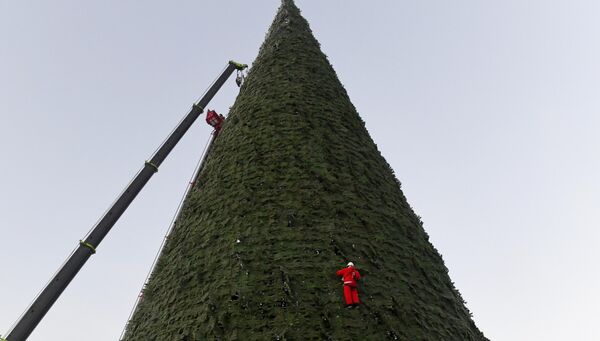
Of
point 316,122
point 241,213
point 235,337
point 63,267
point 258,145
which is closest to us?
point 235,337

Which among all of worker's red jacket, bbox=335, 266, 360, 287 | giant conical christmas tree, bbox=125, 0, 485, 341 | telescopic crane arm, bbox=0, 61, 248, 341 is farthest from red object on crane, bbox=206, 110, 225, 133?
worker's red jacket, bbox=335, 266, 360, 287

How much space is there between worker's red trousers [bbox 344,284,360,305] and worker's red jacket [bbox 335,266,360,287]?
1.5 inches

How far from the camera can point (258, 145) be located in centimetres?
766

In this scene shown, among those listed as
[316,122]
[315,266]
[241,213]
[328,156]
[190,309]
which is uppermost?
[316,122]

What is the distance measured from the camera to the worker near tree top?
536cm

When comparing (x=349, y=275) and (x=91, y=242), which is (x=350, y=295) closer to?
(x=349, y=275)

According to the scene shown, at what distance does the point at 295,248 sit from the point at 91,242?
35.4ft

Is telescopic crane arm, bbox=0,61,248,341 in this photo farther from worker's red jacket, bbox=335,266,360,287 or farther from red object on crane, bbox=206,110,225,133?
worker's red jacket, bbox=335,266,360,287

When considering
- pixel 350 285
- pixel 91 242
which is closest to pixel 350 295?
pixel 350 285

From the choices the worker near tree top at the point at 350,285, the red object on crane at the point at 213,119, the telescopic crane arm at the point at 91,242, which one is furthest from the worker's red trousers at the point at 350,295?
the red object on crane at the point at 213,119

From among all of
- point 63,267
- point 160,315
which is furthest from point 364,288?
point 63,267

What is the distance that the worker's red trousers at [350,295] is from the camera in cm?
535

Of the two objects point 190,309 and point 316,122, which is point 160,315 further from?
point 316,122

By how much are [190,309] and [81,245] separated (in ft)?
33.2
